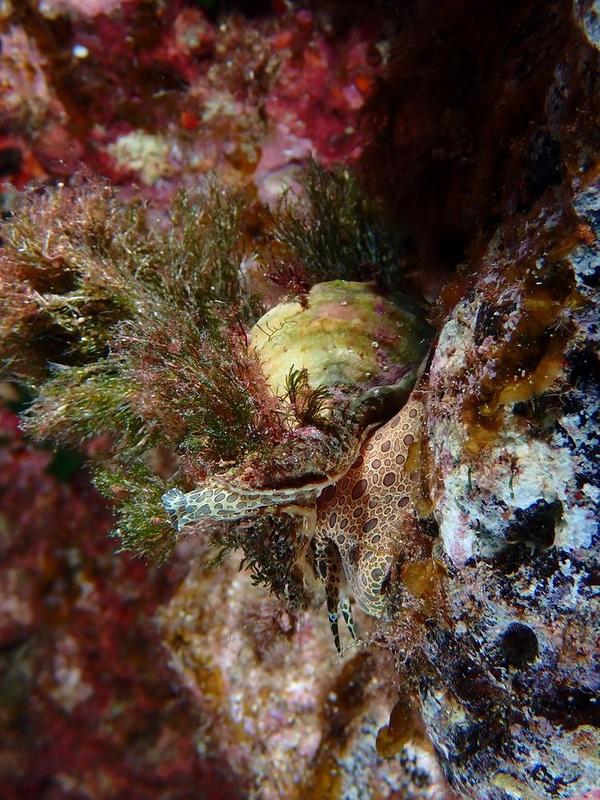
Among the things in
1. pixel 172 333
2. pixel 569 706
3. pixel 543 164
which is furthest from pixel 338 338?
pixel 569 706

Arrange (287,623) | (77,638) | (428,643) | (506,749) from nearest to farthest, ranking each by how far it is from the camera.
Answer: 1. (506,749)
2. (428,643)
3. (287,623)
4. (77,638)

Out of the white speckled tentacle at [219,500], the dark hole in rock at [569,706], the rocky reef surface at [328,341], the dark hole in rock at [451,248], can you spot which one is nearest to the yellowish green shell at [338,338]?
the rocky reef surface at [328,341]

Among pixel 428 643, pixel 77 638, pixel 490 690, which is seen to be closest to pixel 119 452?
pixel 428 643

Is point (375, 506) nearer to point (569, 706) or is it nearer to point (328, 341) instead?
point (328, 341)

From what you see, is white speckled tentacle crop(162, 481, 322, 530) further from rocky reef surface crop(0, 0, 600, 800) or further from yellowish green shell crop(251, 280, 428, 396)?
yellowish green shell crop(251, 280, 428, 396)

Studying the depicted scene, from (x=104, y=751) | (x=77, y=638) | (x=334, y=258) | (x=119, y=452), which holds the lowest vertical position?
(x=104, y=751)

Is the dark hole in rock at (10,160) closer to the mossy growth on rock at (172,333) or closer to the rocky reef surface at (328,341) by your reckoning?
the rocky reef surface at (328,341)

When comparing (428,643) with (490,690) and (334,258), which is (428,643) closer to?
(490,690)
